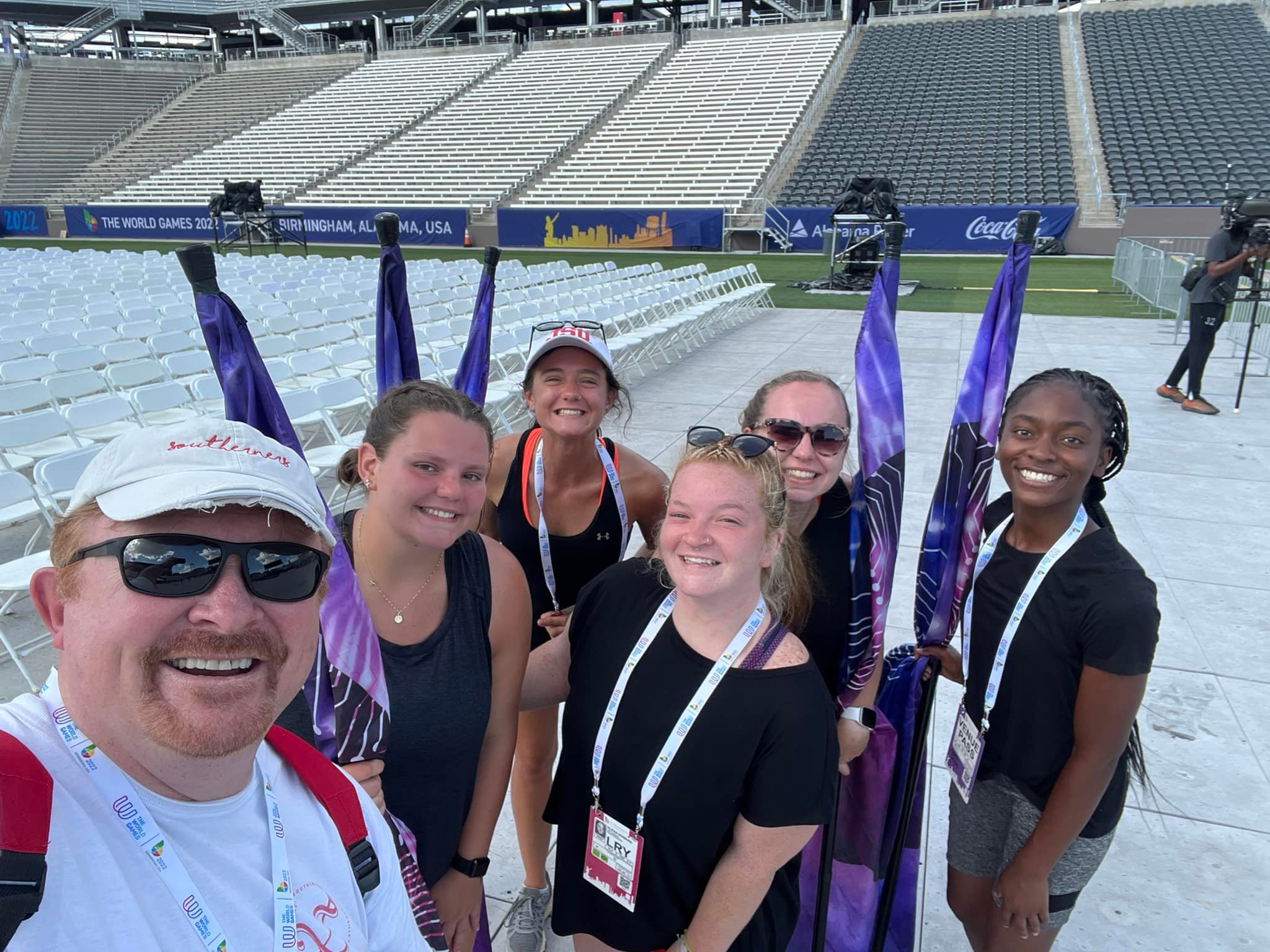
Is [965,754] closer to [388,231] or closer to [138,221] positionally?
[388,231]

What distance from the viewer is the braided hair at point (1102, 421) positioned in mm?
1916

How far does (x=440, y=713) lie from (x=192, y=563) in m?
0.86

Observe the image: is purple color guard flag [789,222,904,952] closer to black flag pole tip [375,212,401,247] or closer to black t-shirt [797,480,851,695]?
black t-shirt [797,480,851,695]

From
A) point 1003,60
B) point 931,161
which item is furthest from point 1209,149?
point 1003,60

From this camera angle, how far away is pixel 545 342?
8.42ft

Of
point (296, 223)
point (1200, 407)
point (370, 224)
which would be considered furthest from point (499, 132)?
point (1200, 407)

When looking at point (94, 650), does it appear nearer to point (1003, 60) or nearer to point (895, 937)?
point (895, 937)

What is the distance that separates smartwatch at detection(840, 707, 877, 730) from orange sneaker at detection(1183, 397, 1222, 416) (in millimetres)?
7841

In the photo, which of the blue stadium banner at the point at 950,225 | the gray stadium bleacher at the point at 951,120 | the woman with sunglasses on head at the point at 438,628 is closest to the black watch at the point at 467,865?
the woman with sunglasses on head at the point at 438,628

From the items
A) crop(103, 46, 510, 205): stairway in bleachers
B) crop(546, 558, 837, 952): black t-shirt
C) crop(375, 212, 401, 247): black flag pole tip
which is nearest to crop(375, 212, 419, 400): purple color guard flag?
crop(375, 212, 401, 247): black flag pole tip

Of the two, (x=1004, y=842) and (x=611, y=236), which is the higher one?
(x=611, y=236)

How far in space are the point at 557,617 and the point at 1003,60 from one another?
118 feet

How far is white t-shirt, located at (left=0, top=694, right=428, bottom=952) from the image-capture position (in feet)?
2.82

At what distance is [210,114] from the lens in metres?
40.2
